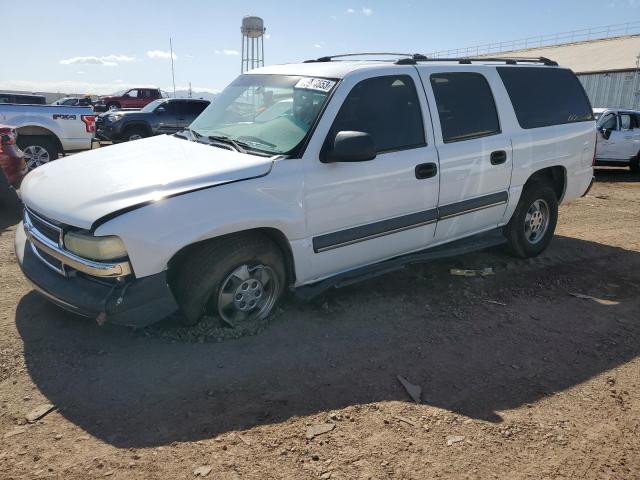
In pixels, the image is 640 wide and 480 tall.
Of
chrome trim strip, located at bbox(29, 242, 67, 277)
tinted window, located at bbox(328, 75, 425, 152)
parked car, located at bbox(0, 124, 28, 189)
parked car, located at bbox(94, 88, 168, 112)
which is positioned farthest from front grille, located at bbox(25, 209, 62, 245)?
parked car, located at bbox(94, 88, 168, 112)

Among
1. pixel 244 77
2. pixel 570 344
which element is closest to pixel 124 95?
pixel 244 77

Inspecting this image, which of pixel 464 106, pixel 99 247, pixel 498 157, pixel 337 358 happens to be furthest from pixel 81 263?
pixel 498 157

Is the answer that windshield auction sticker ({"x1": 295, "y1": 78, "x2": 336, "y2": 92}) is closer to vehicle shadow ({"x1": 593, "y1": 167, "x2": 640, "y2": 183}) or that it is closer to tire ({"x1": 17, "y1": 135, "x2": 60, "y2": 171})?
tire ({"x1": 17, "y1": 135, "x2": 60, "y2": 171})

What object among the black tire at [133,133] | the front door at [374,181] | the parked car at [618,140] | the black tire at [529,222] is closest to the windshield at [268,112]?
the front door at [374,181]

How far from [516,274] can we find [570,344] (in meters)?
1.43

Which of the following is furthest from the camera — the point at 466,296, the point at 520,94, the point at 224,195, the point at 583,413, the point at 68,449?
the point at 520,94

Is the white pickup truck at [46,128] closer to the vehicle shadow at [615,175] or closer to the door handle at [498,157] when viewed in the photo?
the door handle at [498,157]

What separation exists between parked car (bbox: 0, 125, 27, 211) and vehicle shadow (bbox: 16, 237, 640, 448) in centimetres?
307

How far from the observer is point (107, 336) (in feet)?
11.8

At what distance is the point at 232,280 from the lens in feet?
11.6

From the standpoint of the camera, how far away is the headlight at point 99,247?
9.76ft

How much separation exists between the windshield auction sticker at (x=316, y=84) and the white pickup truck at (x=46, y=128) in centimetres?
753

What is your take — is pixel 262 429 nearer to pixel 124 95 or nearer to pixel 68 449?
pixel 68 449

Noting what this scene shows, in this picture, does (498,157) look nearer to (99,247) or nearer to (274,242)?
(274,242)
